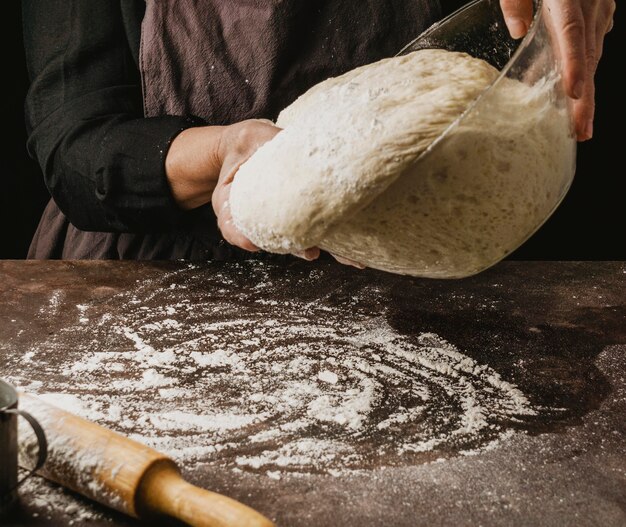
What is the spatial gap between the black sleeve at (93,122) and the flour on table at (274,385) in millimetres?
240

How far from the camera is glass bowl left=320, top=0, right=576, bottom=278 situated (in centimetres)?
72

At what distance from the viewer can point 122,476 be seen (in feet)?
2.35

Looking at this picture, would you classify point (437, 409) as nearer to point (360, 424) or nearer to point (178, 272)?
point (360, 424)

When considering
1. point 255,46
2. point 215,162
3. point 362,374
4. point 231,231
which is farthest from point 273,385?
point 255,46

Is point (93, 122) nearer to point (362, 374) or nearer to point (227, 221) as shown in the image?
point (227, 221)

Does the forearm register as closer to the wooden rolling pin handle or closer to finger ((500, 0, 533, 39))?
finger ((500, 0, 533, 39))

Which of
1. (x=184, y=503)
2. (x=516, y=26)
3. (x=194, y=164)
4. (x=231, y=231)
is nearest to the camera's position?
(x=184, y=503)

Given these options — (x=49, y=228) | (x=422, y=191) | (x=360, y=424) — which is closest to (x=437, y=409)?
(x=360, y=424)

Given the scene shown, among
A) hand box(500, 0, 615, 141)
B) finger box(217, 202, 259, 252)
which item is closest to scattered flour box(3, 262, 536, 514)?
finger box(217, 202, 259, 252)

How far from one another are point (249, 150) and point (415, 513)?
622mm

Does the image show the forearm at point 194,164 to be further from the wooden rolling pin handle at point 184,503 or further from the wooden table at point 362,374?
the wooden rolling pin handle at point 184,503

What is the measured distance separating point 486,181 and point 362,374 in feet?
1.32

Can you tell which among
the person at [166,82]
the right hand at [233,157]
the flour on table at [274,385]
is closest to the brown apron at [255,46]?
the person at [166,82]

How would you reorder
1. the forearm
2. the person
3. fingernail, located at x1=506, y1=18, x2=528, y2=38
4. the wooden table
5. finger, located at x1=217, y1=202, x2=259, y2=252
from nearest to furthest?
the wooden table < fingernail, located at x1=506, y1=18, x2=528, y2=38 < finger, located at x1=217, y1=202, x2=259, y2=252 < the forearm < the person
